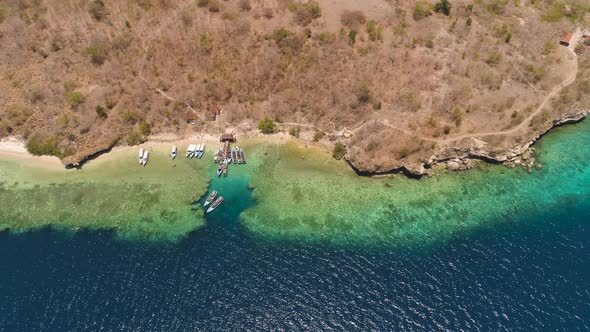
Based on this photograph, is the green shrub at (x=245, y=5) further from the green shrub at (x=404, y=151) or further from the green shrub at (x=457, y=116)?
the green shrub at (x=457, y=116)

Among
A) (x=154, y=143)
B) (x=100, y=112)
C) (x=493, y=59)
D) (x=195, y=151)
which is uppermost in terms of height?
(x=493, y=59)

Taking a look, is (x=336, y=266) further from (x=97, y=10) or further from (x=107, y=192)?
(x=97, y=10)

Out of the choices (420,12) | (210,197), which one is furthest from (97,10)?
(420,12)

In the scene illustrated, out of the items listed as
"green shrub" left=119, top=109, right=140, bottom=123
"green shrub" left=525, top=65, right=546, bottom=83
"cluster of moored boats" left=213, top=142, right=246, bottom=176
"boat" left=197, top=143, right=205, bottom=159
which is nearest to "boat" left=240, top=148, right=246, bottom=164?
"cluster of moored boats" left=213, top=142, right=246, bottom=176

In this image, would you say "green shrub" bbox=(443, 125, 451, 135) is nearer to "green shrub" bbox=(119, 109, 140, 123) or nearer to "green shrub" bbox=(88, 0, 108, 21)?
"green shrub" bbox=(119, 109, 140, 123)

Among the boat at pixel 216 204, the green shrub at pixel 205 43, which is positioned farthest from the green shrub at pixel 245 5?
the boat at pixel 216 204

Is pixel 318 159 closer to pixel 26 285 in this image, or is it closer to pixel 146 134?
pixel 146 134

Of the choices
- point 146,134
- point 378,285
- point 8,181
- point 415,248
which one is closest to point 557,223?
point 415,248
